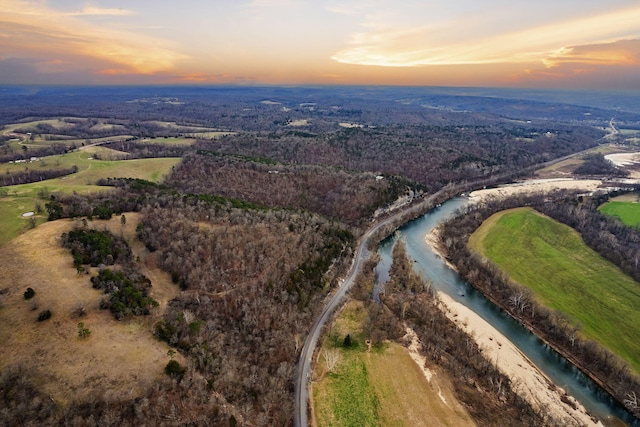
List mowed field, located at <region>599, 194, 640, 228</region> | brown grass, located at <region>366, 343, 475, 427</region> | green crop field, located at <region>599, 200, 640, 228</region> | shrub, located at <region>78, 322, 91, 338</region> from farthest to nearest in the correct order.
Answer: mowed field, located at <region>599, 194, 640, 228</region>
green crop field, located at <region>599, 200, 640, 228</region>
brown grass, located at <region>366, 343, 475, 427</region>
shrub, located at <region>78, 322, 91, 338</region>

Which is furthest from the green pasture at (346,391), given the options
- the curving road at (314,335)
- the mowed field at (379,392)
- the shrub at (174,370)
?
the shrub at (174,370)

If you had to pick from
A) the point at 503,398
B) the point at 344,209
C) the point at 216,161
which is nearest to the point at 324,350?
the point at 503,398

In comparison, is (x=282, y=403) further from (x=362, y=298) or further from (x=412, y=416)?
(x=362, y=298)

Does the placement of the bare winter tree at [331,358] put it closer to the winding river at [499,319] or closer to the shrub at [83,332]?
the winding river at [499,319]

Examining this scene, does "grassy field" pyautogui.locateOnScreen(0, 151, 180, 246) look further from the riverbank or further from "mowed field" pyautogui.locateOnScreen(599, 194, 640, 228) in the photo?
"mowed field" pyautogui.locateOnScreen(599, 194, 640, 228)

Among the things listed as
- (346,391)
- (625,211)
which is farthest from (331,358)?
(625,211)

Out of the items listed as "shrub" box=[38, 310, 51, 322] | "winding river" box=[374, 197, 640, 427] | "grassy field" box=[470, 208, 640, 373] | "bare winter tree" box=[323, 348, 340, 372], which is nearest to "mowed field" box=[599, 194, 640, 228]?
"grassy field" box=[470, 208, 640, 373]
